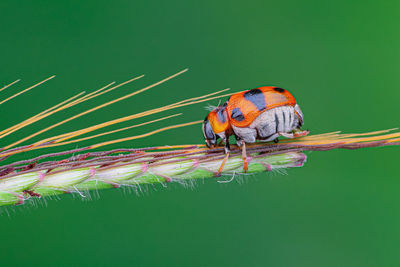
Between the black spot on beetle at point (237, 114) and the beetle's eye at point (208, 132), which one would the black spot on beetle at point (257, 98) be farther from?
the beetle's eye at point (208, 132)

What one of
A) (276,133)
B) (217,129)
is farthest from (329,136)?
(217,129)

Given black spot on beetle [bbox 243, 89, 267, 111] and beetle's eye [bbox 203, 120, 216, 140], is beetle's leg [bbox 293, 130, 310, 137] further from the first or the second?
beetle's eye [bbox 203, 120, 216, 140]

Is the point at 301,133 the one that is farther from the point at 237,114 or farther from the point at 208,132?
the point at 208,132

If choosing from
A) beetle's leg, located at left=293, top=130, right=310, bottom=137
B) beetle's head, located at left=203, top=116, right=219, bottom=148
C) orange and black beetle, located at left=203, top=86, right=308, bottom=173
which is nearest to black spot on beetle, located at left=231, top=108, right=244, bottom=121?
orange and black beetle, located at left=203, top=86, right=308, bottom=173

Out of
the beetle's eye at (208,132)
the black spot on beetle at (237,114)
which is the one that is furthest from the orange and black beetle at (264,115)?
the beetle's eye at (208,132)

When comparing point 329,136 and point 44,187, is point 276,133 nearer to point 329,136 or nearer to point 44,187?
point 329,136

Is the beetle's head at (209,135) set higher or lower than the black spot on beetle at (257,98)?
lower

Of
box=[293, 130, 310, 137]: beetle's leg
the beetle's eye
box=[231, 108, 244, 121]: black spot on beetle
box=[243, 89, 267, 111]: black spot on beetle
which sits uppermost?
box=[243, 89, 267, 111]: black spot on beetle
